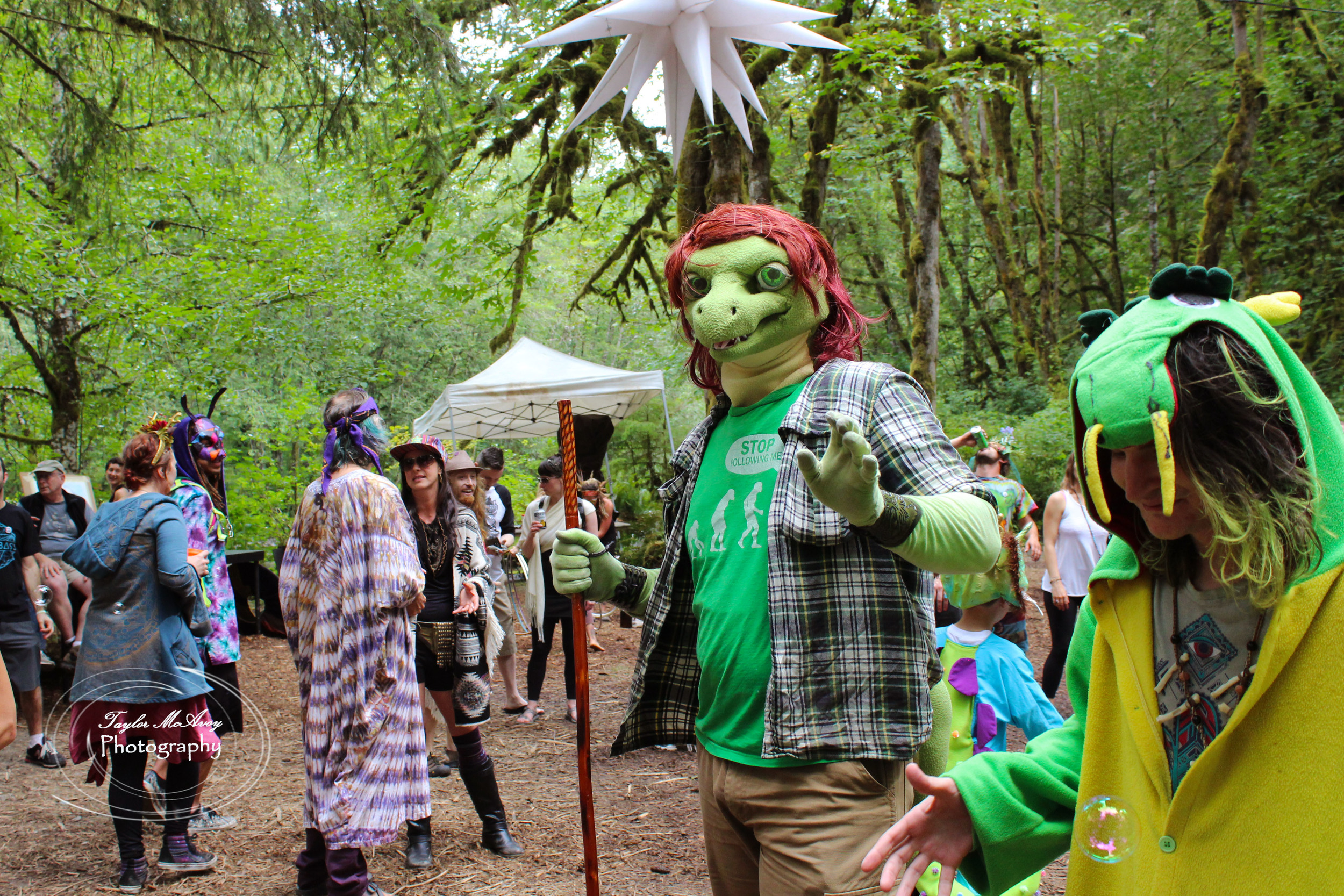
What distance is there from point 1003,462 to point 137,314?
820 cm

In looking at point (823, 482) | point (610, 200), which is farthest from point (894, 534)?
point (610, 200)

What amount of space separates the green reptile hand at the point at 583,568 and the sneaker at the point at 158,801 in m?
2.94

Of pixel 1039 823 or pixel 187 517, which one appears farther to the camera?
pixel 187 517

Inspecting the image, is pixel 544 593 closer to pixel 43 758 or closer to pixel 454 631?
pixel 454 631

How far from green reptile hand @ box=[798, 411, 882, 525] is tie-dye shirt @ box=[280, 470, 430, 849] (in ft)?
7.68

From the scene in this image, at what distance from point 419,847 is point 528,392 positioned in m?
5.46

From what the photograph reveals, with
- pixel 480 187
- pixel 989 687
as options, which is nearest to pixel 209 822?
pixel 989 687

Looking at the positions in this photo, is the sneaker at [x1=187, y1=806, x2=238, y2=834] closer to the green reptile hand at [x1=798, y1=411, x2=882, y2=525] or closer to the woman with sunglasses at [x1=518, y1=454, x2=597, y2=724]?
the woman with sunglasses at [x1=518, y1=454, x2=597, y2=724]

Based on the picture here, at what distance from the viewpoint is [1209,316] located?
1172 mm

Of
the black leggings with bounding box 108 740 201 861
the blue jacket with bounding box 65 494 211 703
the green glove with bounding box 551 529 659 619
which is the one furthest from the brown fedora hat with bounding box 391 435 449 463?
the green glove with bounding box 551 529 659 619

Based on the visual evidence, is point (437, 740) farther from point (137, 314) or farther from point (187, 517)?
point (137, 314)

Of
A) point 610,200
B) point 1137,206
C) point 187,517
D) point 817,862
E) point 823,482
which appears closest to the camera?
point 823,482

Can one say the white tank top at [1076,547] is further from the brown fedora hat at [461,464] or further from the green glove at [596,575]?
the green glove at [596,575]

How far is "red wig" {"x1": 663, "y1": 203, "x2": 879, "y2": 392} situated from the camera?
2176mm
